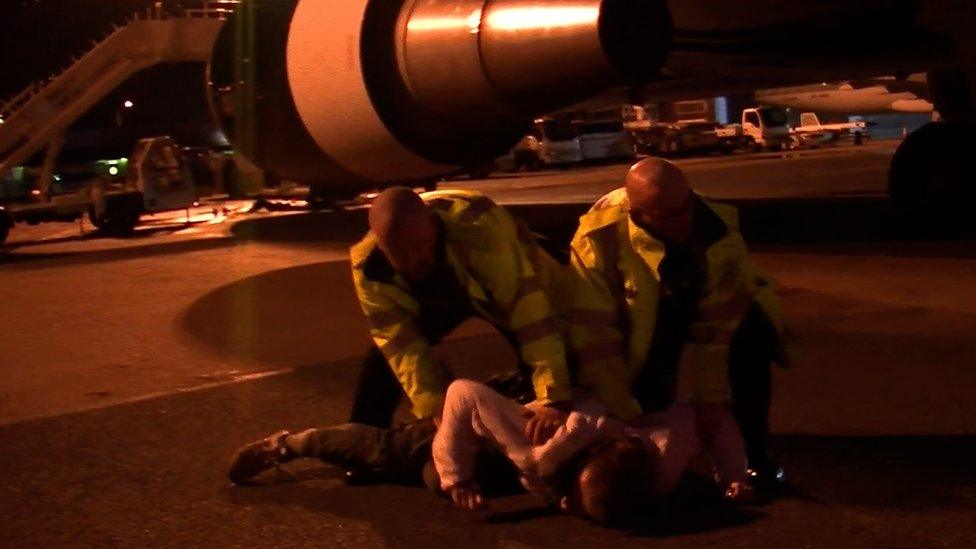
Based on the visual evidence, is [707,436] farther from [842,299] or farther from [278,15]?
[278,15]

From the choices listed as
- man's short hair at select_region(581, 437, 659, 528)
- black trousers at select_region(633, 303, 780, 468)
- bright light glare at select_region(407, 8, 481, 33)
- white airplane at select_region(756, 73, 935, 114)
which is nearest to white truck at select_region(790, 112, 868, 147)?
white airplane at select_region(756, 73, 935, 114)

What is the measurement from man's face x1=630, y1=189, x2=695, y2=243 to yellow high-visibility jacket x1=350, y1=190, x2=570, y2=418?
0.41 meters

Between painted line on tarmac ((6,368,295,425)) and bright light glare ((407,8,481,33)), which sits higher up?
bright light glare ((407,8,481,33))

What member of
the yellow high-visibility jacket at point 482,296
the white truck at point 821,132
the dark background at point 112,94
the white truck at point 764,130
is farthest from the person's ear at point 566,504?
the dark background at point 112,94

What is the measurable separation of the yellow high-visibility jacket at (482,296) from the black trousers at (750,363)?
1.31 ft

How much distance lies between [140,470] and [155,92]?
195ft

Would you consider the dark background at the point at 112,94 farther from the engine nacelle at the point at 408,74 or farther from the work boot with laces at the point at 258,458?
the work boot with laces at the point at 258,458

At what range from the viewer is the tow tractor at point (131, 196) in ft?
65.6

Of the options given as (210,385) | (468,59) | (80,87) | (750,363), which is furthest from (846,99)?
(750,363)

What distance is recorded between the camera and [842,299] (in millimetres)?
9273

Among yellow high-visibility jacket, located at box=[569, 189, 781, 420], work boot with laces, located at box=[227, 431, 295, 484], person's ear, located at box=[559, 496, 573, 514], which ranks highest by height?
yellow high-visibility jacket, located at box=[569, 189, 781, 420]

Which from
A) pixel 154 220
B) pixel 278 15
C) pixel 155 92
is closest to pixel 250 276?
pixel 278 15

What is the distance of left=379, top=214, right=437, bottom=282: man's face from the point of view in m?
4.54

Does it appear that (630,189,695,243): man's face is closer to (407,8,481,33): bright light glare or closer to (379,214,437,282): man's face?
(379,214,437,282): man's face
